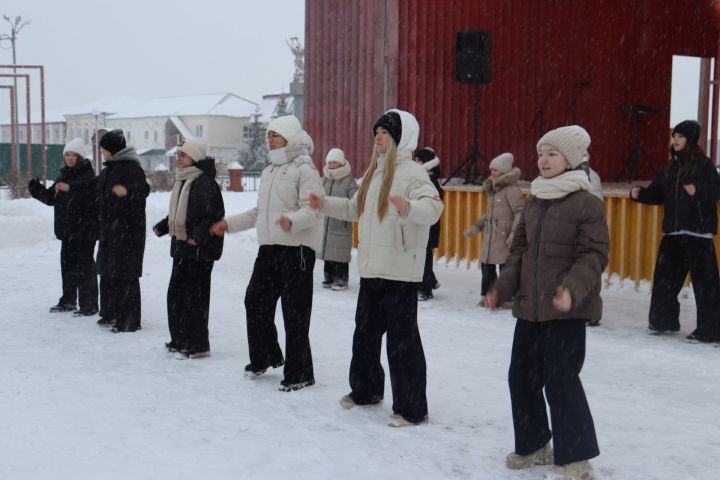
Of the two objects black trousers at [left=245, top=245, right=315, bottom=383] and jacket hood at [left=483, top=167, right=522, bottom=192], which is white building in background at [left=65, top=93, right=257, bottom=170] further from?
black trousers at [left=245, top=245, right=315, bottom=383]

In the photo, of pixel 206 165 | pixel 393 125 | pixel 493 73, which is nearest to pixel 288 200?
Answer: pixel 393 125

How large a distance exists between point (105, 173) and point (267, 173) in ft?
7.47

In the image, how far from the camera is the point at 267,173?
209 inches

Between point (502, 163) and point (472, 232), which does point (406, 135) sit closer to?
point (502, 163)

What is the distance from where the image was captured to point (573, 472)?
12.3 ft

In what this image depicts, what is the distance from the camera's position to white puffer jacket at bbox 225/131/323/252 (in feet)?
16.8

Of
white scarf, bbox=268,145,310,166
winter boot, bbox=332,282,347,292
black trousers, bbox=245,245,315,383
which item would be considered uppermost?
white scarf, bbox=268,145,310,166

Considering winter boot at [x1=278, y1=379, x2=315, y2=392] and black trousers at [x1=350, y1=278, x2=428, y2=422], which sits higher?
black trousers at [x1=350, y1=278, x2=428, y2=422]

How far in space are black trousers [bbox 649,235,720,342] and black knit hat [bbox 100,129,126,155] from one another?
4587mm

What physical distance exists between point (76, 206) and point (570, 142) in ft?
16.7

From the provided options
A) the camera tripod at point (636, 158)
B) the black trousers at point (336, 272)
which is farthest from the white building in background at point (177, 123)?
the black trousers at point (336, 272)

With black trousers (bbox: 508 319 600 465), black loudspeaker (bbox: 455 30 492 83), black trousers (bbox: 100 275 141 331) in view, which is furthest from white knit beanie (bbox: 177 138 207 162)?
black loudspeaker (bbox: 455 30 492 83)

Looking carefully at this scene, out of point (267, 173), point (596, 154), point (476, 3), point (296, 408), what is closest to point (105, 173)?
point (267, 173)

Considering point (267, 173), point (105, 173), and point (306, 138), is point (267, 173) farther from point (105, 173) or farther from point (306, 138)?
point (105, 173)
